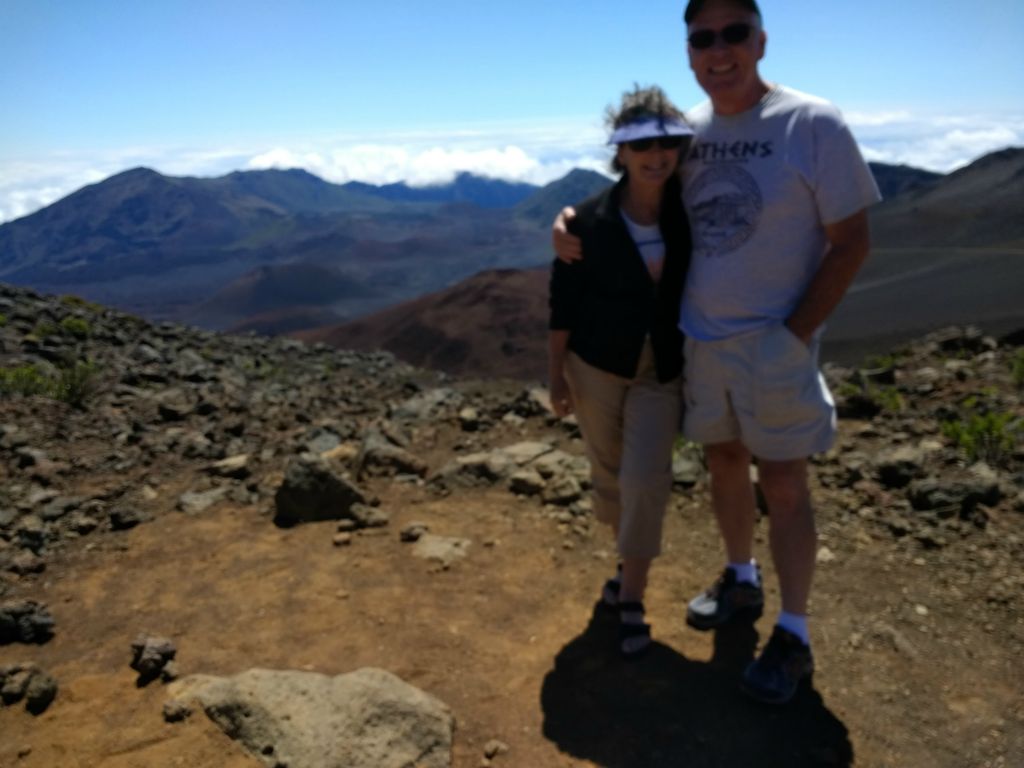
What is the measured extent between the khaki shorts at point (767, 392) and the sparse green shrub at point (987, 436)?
2557mm

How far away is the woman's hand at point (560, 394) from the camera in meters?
3.03

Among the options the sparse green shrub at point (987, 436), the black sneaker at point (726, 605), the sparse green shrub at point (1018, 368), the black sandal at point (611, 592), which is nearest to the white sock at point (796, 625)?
the black sneaker at point (726, 605)

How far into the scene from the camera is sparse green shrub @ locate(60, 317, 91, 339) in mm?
11438

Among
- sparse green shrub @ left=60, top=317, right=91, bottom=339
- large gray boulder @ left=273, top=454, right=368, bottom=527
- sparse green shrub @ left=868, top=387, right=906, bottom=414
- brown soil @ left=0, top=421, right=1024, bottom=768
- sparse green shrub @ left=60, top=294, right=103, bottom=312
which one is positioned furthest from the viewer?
sparse green shrub @ left=60, top=294, right=103, bottom=312

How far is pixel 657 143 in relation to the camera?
8.31 ft

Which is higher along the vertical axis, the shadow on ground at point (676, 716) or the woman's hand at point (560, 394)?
→ the woman's hand at point (560, 394)

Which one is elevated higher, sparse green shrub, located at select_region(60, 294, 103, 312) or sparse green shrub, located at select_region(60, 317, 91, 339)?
sparse green shrub, located at select_region(60, 294, 103, 312)

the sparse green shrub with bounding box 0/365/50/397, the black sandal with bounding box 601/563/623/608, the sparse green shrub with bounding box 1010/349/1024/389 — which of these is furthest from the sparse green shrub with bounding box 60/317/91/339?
the sparse green shrub with bounding box 1010/349/1024/389

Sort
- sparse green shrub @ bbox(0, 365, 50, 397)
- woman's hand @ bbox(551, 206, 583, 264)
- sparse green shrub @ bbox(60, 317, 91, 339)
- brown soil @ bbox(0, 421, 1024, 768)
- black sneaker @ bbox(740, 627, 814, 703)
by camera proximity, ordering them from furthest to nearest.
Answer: sparse green shrub @ bbox(60, 317, 91, 339) < sparse green shrub @ bbox(0, 365, 50, 397) < woman's hand @ bbox(551, 206, 583, 264) < black sneaker @ bbox(740, 627, 814, 703) < brown soil @ bbox(0, 421, 1024, 768)

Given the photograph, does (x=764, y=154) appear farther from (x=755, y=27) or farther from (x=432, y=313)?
(x=432, y=313)

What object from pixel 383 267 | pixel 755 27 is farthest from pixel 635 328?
pixel 383 267

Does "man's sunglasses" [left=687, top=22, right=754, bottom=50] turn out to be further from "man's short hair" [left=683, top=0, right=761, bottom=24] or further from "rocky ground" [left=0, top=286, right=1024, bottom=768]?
"rocky ground" [left=0, top=286, right=1024, bottom=768]

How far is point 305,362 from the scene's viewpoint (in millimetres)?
14234

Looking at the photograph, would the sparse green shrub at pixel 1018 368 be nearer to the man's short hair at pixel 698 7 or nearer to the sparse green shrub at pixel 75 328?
the man's short hair at pixel 698 7
